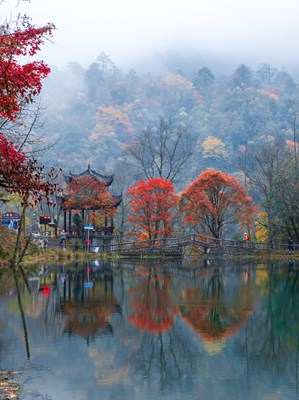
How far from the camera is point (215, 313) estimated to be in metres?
14.4

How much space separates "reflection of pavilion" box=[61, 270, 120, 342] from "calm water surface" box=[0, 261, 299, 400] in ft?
0.09

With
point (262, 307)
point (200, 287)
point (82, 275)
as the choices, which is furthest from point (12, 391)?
point (82, 275)

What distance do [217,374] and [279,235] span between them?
39.1 meters

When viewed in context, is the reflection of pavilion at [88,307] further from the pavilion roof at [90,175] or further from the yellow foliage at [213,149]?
the yellow foliage at [213,149]

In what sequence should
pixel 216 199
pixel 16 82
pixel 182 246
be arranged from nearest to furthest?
pixel 16 82 < pixel 216 199 < pixel 182 246

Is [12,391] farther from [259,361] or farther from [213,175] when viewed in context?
[213,175]

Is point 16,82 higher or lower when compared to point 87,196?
lower

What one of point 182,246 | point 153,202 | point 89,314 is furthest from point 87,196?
point 89,314

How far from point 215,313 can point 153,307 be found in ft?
5.84

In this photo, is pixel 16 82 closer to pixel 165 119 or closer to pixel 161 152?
pixel 161 152

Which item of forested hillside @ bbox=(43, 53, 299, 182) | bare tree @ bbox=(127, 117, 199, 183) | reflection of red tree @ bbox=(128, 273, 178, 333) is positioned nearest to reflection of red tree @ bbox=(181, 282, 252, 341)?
reflection of red tree @ bbox=(128, 273, 178, 333)

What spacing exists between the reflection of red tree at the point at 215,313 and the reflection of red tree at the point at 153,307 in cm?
44

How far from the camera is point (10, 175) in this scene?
33.7ft

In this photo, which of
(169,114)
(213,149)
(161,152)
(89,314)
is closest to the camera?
(89,314)
